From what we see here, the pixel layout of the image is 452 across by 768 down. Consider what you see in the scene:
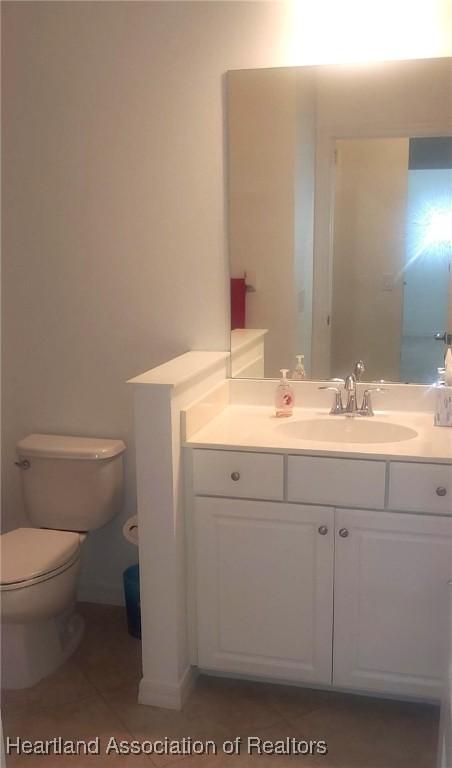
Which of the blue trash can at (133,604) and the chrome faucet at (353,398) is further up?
the chrome faucet at (353,398)

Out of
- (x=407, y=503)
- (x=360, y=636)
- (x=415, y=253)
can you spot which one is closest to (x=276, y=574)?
(x=360, y=636)

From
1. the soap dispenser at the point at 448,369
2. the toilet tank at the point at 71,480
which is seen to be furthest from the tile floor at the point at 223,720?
the soap dispenser at the point at 448,369

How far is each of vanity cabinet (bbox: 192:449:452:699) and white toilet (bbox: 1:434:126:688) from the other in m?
0.49

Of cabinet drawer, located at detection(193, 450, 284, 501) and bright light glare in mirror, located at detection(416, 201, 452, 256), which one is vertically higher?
bright light glare in mirror, located at detection(416, 201, 452, 256)

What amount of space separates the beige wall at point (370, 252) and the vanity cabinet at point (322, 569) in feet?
1.78

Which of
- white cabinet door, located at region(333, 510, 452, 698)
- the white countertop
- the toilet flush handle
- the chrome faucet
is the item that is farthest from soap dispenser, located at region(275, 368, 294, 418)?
the toilet flush handle

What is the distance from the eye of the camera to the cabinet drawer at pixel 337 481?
6.66 ft

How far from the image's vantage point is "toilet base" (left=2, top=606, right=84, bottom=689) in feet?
7.72

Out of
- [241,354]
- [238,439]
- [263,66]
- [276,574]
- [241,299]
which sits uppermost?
[263,66]

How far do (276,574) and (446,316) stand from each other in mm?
981

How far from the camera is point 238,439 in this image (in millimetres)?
2184

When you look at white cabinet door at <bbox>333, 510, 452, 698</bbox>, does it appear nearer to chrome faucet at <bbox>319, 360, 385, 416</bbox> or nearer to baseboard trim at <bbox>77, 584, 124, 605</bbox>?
chrome faucet at <bbox>319, 360, 385, 416</bbox>

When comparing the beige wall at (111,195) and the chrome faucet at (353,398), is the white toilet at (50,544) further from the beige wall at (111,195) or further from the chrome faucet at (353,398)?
the chrome faucet at (353,398)

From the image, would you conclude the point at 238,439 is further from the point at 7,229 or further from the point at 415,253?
the point at 7,229
